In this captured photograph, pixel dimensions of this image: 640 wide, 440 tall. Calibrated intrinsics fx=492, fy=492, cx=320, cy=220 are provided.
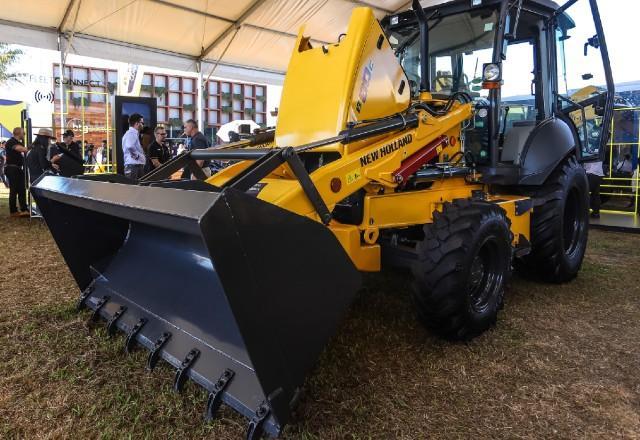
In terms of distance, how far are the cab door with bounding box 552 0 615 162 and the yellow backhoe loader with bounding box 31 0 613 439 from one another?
0.13 ft

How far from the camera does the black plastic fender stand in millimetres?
3938

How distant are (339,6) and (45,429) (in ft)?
31.2

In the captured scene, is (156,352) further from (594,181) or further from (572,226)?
(594,181)

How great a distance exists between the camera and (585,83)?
487cm

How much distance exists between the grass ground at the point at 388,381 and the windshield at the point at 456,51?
1.84 m

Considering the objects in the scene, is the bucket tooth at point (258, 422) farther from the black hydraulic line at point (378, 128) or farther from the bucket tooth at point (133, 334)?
the black hydraulic line at point (378, 128)

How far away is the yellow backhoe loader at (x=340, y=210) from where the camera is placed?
78.0 inches

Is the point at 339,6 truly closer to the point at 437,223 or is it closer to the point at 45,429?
the point at 437,223

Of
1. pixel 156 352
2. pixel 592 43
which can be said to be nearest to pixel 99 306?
pixel 156 352

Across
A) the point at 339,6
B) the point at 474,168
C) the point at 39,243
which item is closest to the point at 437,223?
the point at 474,168

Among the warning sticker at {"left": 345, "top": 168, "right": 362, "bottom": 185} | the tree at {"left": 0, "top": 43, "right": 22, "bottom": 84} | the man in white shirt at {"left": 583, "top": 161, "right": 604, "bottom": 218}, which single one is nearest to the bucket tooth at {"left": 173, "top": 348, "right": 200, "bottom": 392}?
the warning sticker at {"left": 345, "top": 168, "right": 362, "bottom": 185}

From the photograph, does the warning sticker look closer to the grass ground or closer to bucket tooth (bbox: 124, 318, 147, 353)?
the grass ground

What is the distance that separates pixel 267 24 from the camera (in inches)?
409

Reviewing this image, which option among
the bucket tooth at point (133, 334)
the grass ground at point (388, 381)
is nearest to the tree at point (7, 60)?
the grass ground at point (388, 381)
